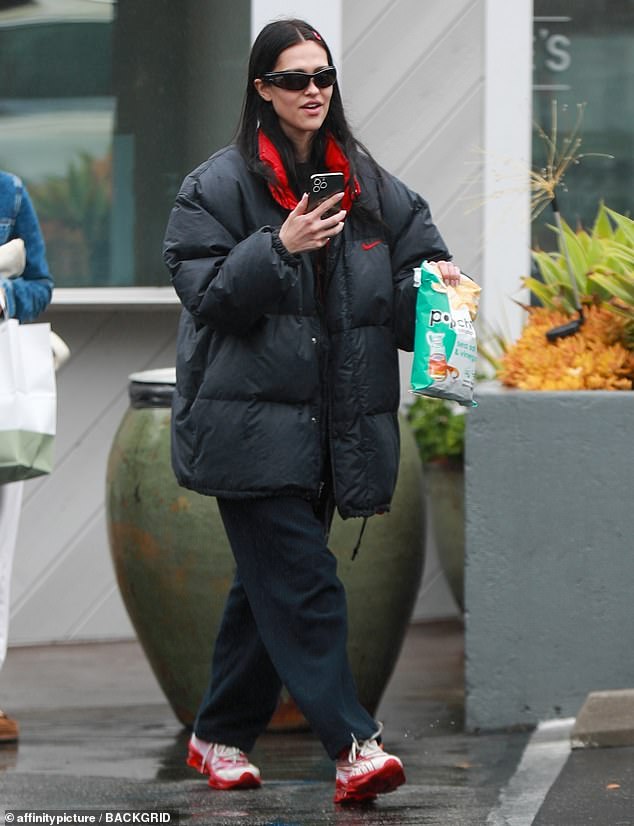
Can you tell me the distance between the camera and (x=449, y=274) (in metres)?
4.56

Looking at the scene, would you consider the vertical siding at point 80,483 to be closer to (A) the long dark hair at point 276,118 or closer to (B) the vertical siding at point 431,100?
(B) the vertical siding at point 431,100

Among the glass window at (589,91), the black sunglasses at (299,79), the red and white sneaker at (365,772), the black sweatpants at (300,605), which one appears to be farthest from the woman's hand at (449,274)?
the glass window at (589,91)

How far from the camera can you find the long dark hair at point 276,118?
180 inches

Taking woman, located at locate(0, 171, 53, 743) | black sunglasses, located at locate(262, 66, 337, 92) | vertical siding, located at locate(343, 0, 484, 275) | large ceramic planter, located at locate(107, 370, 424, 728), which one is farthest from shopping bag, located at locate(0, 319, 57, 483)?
vertical siding, located at locate(343, 0, 484, 275)

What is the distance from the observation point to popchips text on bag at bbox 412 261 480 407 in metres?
4.50

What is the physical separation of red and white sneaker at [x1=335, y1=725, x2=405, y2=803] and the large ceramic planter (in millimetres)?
1136

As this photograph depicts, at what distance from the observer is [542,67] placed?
7.81 meters

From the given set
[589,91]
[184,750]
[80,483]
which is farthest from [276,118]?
[589,91]

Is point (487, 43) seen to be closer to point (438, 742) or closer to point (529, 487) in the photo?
point (529, 487)

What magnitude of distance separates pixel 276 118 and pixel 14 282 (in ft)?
4.26

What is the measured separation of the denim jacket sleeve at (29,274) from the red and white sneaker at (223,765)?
149cm

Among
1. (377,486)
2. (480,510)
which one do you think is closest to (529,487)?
(480,510)

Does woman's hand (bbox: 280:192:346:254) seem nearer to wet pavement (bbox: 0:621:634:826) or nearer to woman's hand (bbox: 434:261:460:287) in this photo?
woman's hand (bbox: 434:261:460:287)

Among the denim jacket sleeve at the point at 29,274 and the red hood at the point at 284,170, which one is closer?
the red hood at the point at 284,170
